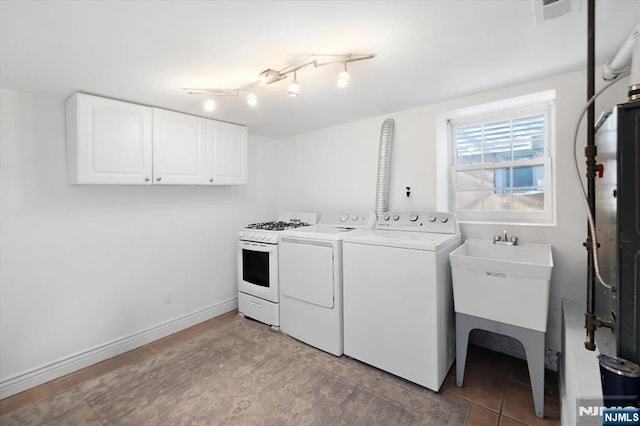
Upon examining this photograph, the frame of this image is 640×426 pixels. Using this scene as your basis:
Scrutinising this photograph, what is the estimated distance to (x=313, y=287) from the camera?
2408mm

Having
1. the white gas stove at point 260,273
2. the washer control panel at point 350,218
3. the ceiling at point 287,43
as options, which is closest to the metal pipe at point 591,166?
the ceiling at point 287,43

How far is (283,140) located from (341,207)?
1368 mm

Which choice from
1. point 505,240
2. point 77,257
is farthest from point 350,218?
point 77,257

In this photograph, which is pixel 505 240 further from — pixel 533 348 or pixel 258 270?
pixel 258 270

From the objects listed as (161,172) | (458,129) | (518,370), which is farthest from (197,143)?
(518,370)

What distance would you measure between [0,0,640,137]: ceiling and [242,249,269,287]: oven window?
1601 millimetres

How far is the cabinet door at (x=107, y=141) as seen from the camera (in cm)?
203

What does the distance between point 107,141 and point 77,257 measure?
99cm

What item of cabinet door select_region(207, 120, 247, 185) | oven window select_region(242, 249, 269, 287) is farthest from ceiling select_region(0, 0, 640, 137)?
oven window select_region(242, 249, 269, 287)

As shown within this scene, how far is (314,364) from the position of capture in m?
2.21

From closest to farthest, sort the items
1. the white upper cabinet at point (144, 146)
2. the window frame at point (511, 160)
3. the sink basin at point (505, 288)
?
the sink basin at point (505, 288) → the white upper cabinet at point (144, 146) → the window frame at point (511, 160)

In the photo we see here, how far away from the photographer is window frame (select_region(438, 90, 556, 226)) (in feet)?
7.10

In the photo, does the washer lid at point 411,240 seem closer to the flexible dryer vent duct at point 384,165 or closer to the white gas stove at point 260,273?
the flexible dryer vent duct at point 384,165

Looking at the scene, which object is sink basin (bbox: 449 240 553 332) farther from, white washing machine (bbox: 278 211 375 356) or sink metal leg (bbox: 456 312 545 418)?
white washing machine (bbox: 278 211 375 356)
